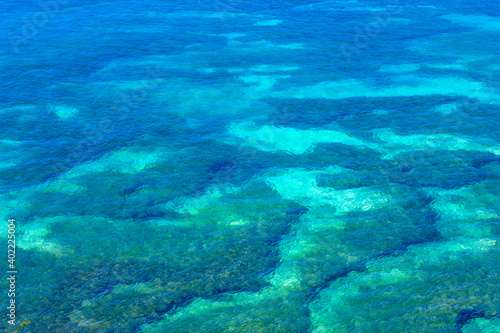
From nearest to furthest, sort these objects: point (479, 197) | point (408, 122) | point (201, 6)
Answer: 1. point (479, 197)
2. point (408, 122)
3. point (201, 6)

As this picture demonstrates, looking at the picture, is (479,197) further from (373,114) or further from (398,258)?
(373,114)

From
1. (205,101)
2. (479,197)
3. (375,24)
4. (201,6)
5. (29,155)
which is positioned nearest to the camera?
(479,197)

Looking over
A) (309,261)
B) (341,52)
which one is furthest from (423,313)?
(341,52)

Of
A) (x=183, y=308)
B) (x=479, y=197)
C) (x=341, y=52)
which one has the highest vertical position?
(x=341, y=52)

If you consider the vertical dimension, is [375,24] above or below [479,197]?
above

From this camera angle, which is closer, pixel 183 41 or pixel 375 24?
pixel 183 41

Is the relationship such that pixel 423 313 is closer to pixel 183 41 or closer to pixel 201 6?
pixel 183 41
